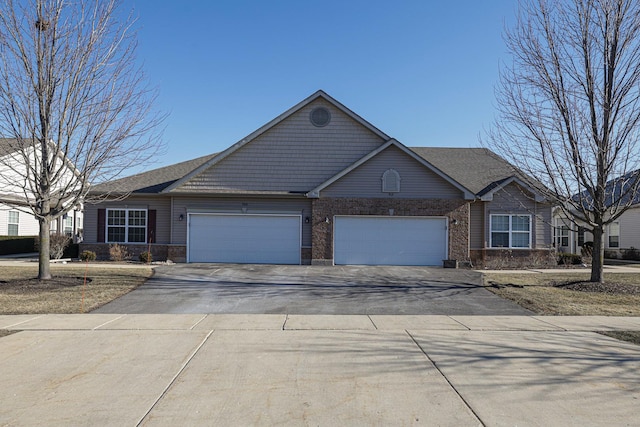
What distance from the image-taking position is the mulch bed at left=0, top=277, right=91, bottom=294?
12352mm

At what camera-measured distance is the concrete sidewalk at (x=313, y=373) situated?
475 cm

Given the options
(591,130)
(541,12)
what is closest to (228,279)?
(591,130)

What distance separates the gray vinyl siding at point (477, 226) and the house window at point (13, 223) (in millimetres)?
25674

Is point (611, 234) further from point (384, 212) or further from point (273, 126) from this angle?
point (273, 126)

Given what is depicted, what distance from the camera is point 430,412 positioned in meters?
4.80

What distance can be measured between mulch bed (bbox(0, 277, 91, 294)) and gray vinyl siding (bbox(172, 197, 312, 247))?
6262 millimetres

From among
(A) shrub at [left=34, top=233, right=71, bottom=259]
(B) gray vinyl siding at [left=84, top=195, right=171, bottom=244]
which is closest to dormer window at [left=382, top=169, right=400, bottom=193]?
(B) gray vinyl siding at [left=84, top=195, right=171, bottom=244]

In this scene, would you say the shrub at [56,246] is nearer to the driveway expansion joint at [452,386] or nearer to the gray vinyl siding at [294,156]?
the gray vinyl siding at [294,156]

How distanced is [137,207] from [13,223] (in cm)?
1106

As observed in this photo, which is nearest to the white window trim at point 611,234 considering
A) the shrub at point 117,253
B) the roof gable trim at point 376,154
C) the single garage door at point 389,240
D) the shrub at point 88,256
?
the roof gable trim at point 376,154

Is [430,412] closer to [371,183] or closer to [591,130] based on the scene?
[591,130]

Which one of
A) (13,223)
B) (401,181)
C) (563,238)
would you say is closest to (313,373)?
(401,181)

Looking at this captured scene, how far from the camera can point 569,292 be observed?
13.4 metres

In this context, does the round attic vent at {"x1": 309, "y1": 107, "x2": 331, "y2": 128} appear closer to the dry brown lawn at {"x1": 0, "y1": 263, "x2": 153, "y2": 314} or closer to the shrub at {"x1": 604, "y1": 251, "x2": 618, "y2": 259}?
the dry brown lawn at {"x1": 0, "y1": 263, "x2": 153, "y2": 314}
